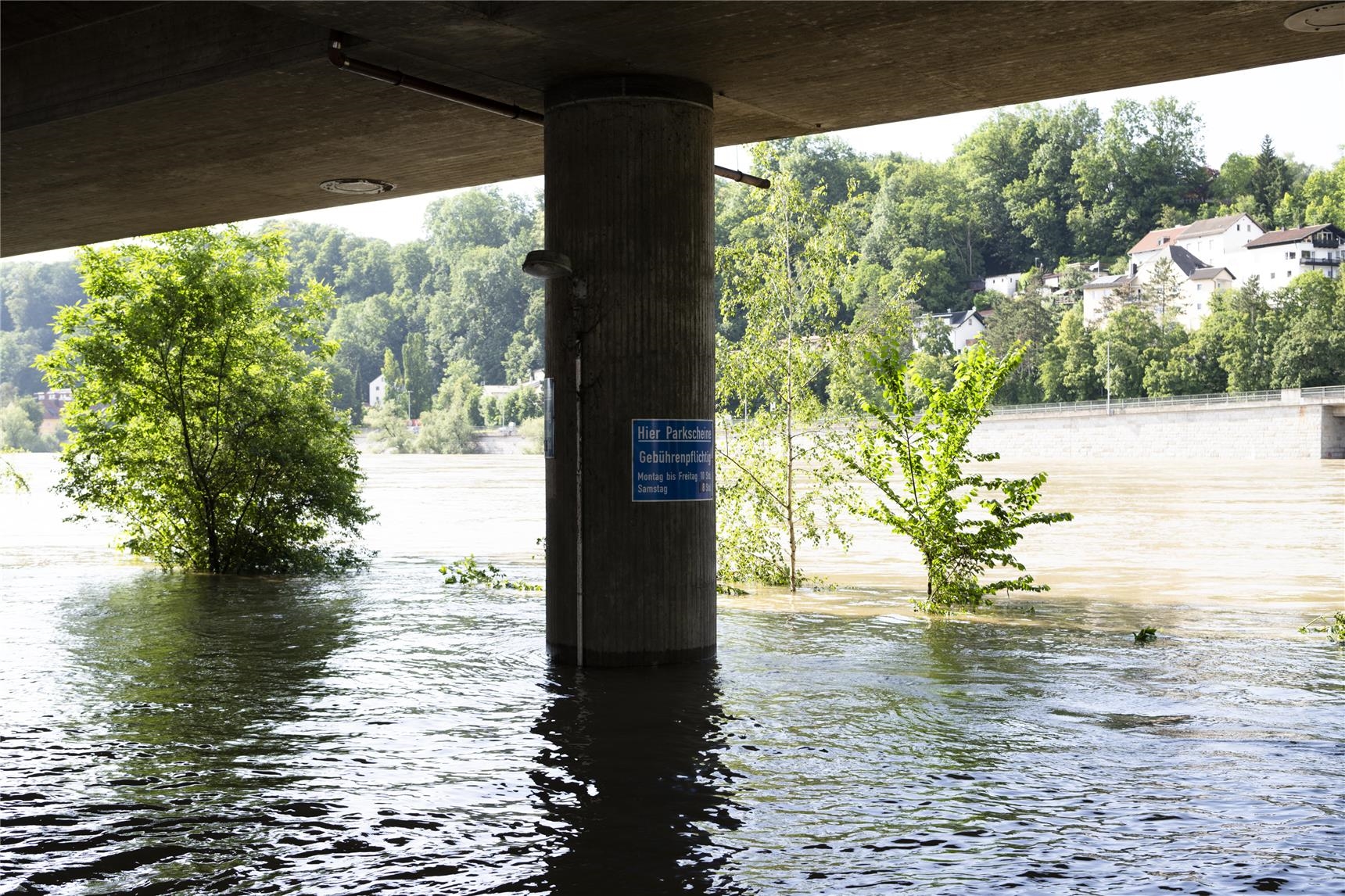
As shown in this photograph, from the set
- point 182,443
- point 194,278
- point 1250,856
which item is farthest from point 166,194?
point 1250,856

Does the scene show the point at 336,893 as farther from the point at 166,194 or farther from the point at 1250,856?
the point at 166,194

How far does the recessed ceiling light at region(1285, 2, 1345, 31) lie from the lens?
10.1 metres

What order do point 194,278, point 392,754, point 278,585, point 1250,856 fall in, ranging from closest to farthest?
point 1250,856 < point 392,754 < point 278,585 < point 194,278

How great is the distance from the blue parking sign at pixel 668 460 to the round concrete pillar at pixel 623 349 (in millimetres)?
49

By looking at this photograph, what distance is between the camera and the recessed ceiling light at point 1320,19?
396 inches

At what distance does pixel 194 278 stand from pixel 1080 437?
222ft

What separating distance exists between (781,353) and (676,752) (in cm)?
988

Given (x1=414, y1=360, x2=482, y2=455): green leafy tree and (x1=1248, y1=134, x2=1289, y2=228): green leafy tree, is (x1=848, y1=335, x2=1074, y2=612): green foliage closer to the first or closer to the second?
(x1=414, y1=360, x2=482, y2=455): green leafy tree

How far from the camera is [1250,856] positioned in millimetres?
6309

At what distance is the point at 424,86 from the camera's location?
11.7 m

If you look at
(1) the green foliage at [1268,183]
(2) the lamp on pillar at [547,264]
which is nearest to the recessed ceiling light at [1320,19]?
(2) the lamp on pillar at [547,264]

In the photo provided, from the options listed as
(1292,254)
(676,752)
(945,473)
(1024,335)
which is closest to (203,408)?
(945,473)

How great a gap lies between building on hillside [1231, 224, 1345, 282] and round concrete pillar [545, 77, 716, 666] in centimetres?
12080

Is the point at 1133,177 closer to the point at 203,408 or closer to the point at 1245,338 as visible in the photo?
the point at 1245,338
